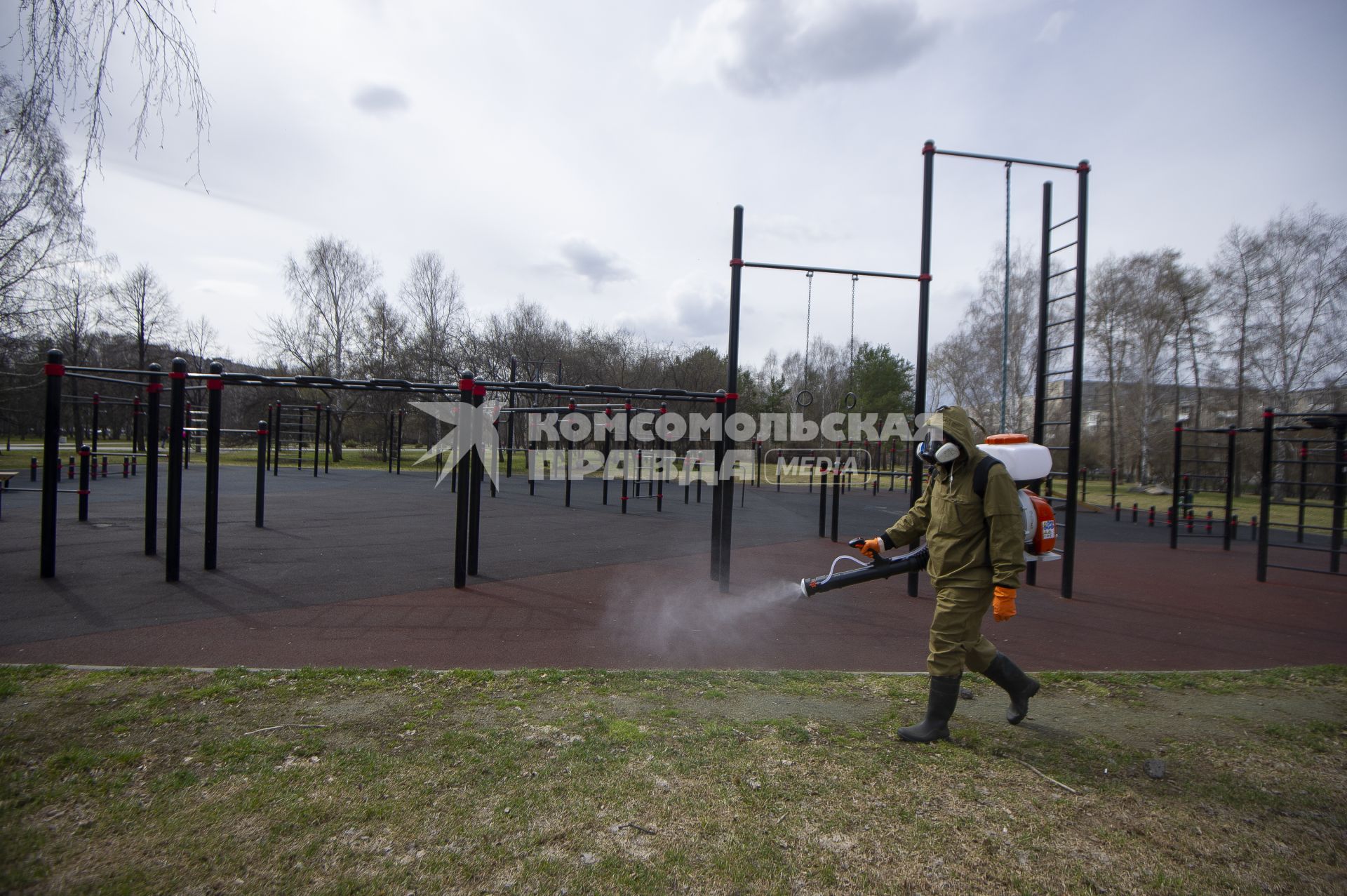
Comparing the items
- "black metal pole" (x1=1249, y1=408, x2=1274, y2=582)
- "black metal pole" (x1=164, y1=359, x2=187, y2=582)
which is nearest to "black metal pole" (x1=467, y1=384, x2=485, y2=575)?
"black metal pole" (x1=164, y1=359, x2=187, y2=582)

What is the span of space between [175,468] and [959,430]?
24.9ft

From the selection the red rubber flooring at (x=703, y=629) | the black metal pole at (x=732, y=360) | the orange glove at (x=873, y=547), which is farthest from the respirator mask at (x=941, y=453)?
the black metal pole at (x=732, y=360)

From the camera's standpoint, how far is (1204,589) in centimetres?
945

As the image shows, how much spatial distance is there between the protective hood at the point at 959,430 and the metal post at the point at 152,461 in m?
7.89

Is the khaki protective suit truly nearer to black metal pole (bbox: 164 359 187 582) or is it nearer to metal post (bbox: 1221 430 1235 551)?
black metal pole (bbox: 164 359 187 582)

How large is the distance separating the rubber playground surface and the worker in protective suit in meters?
1.54

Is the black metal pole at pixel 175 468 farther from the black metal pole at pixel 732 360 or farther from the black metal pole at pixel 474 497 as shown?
the black metal pole at pixel 732 360

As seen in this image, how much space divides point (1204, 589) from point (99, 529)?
16.0 metres

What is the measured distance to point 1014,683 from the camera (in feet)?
13.4

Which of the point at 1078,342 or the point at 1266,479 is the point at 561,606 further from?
the point at 1266,479

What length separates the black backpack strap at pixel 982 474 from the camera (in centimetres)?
376

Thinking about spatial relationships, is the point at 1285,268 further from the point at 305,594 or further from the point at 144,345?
the point at 144,345

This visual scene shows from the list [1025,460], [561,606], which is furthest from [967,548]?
[561,606]

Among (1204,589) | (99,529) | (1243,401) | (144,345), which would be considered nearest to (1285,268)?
(1243,401)
